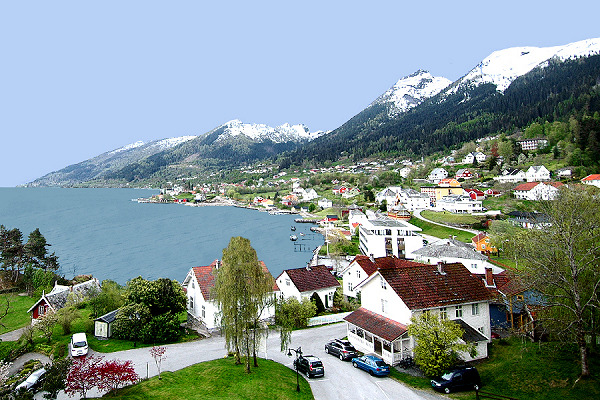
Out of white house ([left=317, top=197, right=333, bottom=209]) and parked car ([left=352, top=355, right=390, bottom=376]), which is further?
white house ([left=317, top=197, right=333, bottom=209])

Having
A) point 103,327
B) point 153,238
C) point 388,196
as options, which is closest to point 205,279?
point 103,327

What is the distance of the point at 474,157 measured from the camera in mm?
120312

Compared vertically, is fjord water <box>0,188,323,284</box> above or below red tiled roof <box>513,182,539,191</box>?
below

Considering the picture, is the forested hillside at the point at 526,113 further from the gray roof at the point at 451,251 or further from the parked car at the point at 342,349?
the parked car at the point at 342,349

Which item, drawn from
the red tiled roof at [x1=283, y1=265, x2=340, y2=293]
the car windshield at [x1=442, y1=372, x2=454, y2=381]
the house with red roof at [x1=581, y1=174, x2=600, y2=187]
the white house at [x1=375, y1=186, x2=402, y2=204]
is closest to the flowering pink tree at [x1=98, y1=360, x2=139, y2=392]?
the car windshield at [x1=442, y1=372, x2=454, y2=381]

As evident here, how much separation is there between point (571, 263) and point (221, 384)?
A: 1418 cm

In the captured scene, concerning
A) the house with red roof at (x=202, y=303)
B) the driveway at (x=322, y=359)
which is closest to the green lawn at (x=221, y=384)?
the driveway at (x=322, y=359)

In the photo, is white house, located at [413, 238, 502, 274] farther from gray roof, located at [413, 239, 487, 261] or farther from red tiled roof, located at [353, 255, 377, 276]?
red tiled roof, located at [353, 255, 377, 276]

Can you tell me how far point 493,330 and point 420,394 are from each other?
9.80 metres

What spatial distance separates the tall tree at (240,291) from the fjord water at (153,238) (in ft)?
120

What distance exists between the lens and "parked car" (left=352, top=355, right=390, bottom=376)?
1698cm

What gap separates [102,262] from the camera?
2434 inches

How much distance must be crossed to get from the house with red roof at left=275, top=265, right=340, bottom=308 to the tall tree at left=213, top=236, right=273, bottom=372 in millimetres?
12382

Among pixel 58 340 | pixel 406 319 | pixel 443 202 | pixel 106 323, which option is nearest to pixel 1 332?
pixel 58 340
